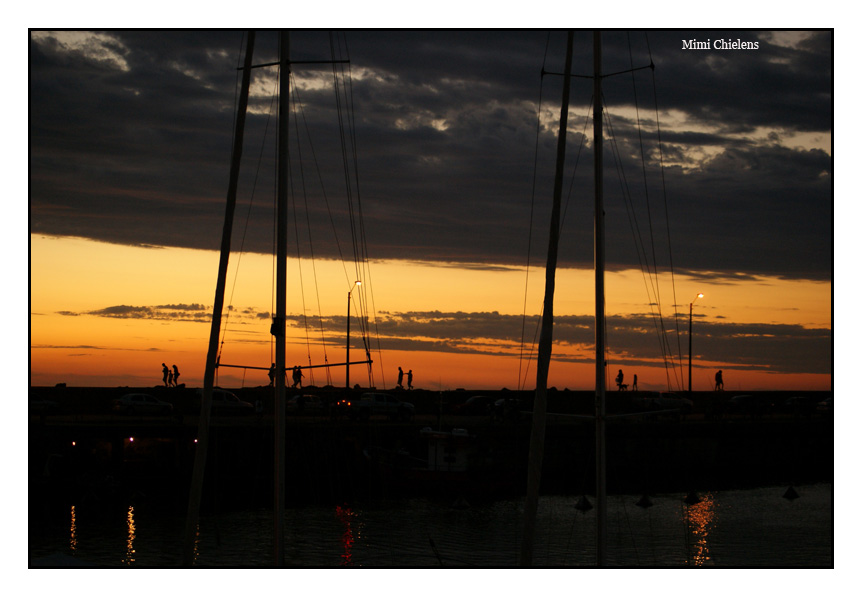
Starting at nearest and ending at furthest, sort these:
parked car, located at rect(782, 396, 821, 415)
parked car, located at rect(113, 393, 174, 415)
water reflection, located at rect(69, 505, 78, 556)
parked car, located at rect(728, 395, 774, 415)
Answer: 1. water reflection, located at rect(69, 505, 78, 556)
2. parked car, located at rect(113, 393, 174, 415)
3. parked car, located at rect(782, 396, 821, 415)
4. parked car, located at rect(728, 395, 774, 415)

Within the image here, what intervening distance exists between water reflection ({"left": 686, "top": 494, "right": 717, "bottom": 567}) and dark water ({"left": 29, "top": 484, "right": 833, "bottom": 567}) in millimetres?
63

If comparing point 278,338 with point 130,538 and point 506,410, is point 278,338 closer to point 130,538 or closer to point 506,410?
point 130,538

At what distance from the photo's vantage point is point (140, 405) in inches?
1735

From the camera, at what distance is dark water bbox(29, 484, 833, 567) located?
26578 millimetres

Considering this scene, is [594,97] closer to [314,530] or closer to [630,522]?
[314,530]

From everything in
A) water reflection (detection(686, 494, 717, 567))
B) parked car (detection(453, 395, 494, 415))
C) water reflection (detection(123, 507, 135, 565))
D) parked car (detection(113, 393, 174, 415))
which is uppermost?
parked car (detection(113, 393, 174, 415))

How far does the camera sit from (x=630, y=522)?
34.1 metres

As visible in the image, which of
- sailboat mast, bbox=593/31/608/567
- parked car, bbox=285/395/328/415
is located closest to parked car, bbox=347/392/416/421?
parked car, bbox=285/395/328/415

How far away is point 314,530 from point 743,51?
2229 centimetres

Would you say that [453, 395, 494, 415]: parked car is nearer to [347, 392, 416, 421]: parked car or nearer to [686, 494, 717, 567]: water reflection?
[347, 392, 416, 421]: parked car

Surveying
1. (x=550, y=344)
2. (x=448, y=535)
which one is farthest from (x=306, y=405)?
(x=550, y=344)

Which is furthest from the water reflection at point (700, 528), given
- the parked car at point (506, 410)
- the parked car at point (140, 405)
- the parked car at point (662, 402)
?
the parked car at point (140, 405)

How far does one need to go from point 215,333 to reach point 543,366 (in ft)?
16.3
